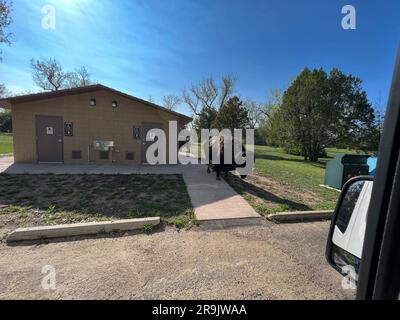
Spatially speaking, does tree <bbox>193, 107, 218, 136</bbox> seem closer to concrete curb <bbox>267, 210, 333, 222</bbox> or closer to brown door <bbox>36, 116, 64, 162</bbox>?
brown door <bbox>36, 116, 64, 162</bbox>

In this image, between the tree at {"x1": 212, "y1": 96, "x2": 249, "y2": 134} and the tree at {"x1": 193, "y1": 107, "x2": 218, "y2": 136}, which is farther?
the tree at {"x1": 193, "y1": 107, "x2": 218, "y2": 136}

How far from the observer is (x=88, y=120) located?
36.4 feet

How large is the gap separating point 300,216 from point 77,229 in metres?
4.60

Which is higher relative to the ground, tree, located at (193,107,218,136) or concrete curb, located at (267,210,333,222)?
tree, located at (193,107,218,136)

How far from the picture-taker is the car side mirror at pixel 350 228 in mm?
1236

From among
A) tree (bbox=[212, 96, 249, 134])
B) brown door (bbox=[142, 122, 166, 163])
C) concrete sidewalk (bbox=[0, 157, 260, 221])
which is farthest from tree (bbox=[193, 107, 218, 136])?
concrete sidewalk (bbox=[0, 157, 260, 221])

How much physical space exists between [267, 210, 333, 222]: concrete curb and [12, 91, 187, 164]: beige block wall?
28.1 ft

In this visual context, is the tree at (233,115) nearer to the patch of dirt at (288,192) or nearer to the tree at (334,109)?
the tree at (334,109)

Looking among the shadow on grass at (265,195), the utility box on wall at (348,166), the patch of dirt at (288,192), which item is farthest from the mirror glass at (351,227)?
the utility box on wall at (348,166)

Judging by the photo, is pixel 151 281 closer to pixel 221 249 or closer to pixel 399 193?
pixel 221 249

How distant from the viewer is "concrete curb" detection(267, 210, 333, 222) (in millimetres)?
4762
